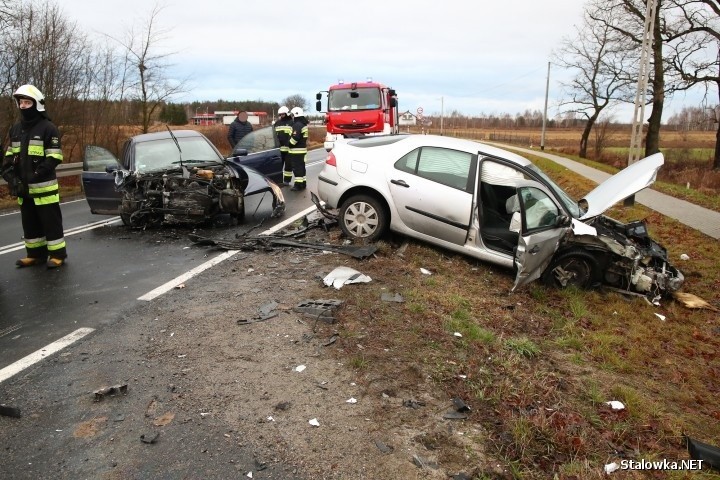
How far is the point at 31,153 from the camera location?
6043 millimetres

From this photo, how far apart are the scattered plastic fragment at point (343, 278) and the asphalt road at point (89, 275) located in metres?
1.75

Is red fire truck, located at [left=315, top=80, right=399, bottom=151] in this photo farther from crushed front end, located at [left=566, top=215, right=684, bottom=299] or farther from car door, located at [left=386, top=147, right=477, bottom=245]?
crushed front end, located at [left=566, top=215, right=684, bottom=299]

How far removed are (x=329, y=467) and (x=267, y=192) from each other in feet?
21.3

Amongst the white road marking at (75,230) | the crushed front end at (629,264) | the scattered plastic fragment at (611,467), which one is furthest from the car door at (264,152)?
the scattered plastic fragment at (611,467)

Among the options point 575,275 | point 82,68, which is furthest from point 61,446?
point 82,68

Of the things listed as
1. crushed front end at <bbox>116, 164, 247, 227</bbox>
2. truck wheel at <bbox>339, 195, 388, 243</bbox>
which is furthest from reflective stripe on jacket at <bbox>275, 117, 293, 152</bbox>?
truck wheel at <bbox>339, 195, 388, 243</bbox>

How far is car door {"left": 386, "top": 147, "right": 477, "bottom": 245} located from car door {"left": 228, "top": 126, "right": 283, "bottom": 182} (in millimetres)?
4840

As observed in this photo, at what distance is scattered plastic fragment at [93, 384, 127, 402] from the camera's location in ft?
10.6

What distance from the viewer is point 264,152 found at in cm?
1109

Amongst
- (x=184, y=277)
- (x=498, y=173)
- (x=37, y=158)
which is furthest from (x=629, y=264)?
(x=37, y=158)

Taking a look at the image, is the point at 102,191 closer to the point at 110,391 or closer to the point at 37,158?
the point at 37,158

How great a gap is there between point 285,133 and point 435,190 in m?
6.50

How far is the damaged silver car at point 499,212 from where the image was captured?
5.89 meters

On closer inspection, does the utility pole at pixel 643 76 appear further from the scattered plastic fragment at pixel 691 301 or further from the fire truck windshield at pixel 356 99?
the fire truck windshield at pixel 356 99
